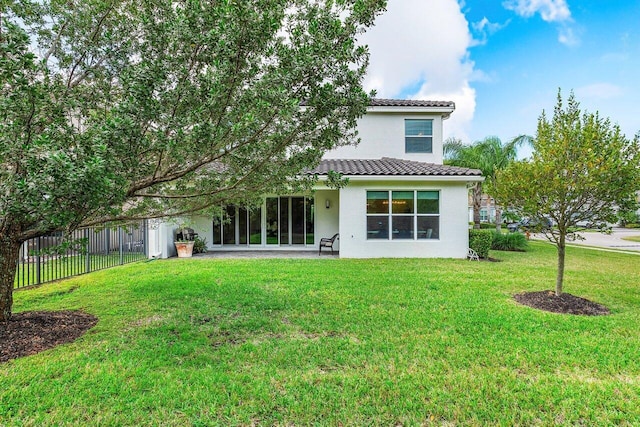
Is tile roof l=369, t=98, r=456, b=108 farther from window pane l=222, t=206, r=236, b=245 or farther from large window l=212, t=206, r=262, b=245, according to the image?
window pane l=222, t=206, r=236, b=245

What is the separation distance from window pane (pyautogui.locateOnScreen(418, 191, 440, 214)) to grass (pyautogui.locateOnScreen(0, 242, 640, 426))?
17.6 ft

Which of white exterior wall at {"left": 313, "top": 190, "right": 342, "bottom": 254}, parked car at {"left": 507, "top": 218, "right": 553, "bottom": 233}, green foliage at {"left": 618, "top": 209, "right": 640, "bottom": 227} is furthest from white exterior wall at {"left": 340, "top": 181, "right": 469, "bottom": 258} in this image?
green foliage at {"left": 618, "top": 209, "right": 640, "bottom": 227}

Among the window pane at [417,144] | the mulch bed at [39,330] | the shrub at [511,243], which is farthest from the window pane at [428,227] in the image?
the mulch bed at [39,330]

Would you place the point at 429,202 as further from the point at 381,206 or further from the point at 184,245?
the point at 184,245

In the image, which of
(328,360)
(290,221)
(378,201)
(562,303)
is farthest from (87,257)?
(562,303)

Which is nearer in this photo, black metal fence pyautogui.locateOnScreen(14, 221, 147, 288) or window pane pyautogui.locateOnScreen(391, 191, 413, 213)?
black metal fence pyautogui.locateOnScreen(14, 221, 147, 288)

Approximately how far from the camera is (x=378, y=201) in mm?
13141

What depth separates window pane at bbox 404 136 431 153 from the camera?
50.7ft

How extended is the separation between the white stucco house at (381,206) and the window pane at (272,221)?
49 mm

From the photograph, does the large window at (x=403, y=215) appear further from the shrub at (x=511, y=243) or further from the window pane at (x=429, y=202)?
the shrub at (x=511, y=243)

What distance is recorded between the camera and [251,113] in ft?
12.9

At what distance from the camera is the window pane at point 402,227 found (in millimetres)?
13180

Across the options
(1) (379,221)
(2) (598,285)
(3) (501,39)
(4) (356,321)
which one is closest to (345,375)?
(4) (356,321)

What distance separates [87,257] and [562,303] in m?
12.9
